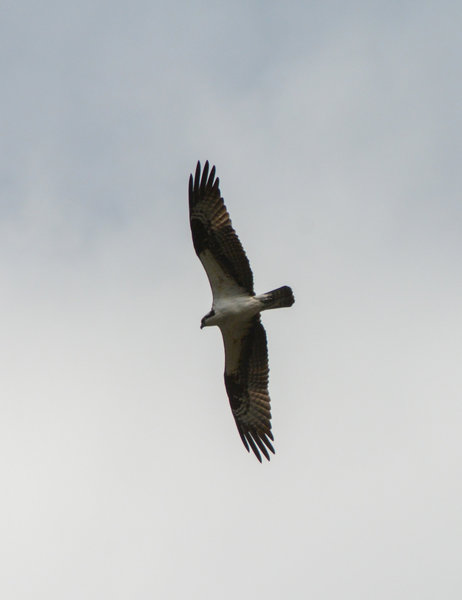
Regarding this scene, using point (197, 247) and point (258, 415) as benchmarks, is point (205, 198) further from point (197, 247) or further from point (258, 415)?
point (258, 415)

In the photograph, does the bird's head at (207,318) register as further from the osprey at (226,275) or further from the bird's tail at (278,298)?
the bird's tail at (278,298)

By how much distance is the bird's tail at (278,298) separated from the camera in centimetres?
2148

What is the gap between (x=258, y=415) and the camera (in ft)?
75.9

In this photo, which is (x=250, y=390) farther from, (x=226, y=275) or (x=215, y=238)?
(x=215, y=238)

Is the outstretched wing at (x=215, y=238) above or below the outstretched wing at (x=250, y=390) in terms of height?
above

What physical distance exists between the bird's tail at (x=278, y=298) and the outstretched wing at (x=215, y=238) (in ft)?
0.99

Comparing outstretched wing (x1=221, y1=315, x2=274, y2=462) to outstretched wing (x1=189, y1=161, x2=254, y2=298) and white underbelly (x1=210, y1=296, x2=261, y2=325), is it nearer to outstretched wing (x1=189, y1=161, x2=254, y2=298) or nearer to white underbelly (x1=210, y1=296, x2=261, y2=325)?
white underbelly (x1=210, y1=296, x2=261, y2=325)

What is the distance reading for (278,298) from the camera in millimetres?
21516

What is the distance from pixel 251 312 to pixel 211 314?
75 centimetres

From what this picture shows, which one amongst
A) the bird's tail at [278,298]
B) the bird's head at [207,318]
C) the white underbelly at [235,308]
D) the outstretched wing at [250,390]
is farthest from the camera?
the outstretched wing at [250,390]

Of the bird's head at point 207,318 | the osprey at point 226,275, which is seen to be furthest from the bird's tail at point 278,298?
the bird's head at point 207,318

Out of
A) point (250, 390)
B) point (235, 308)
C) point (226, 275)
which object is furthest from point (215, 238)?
point (250, 390)

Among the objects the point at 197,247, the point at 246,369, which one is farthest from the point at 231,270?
the point at 246,369

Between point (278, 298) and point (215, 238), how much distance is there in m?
1.52
